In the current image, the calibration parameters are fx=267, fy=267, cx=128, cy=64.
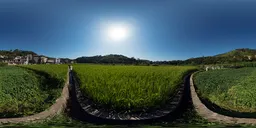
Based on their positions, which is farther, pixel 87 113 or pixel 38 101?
pixel 38 101

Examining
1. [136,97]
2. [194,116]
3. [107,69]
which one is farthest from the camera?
[107,69]

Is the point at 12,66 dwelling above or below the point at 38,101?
above

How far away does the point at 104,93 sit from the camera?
7.74 meters

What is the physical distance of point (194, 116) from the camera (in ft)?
19.0

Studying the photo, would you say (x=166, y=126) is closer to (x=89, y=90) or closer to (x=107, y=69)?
(x=89, y=90)

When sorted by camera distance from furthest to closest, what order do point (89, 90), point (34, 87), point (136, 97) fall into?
point (34, 87)
point (89, 90)
point (136, 97)

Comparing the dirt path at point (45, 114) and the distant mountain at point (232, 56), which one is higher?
the distant mountain at point (232, 56)

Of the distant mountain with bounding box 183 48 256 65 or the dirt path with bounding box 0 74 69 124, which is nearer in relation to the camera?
the dirt path with bounding box 0 74 69 124

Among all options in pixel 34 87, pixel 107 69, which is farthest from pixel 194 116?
pixel 107 69

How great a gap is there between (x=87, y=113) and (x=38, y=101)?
8.41 feet

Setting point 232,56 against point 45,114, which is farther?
point 232,56

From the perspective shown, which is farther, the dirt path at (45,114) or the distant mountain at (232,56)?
the distant mountain at (232,56)

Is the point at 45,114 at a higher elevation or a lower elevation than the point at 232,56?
lower

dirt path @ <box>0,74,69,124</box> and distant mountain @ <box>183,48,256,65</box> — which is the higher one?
distant mountain @ <box>183,48,256,65</box>
